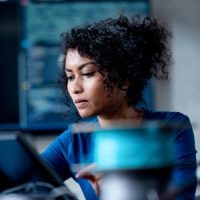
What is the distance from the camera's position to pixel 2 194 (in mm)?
1434

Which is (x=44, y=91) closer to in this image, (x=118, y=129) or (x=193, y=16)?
(x=193, y=16)

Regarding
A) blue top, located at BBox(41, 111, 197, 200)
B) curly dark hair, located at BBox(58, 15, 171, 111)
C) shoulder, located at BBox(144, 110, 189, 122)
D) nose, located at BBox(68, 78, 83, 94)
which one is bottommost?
blue top, located at BBox(41, 111, 197, 200)

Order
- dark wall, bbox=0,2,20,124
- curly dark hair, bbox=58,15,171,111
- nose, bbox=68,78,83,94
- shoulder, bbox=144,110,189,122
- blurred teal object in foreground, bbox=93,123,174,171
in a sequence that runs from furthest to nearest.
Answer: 1. dark wall, bbox=0,2,20,124
2. shoulder, bbox=144,110,189,122
3. curly dark hair, bbox=58,15,171,111
4. nose, bbox=68,78,83,94
5. blurred teal object in foreground, bbox=93,123,174,171

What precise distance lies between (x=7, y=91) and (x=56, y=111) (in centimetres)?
39

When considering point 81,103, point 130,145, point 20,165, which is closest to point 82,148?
point 81,103

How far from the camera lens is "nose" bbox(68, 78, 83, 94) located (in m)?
1.74

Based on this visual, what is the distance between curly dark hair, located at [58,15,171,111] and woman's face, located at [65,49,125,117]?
0.02m

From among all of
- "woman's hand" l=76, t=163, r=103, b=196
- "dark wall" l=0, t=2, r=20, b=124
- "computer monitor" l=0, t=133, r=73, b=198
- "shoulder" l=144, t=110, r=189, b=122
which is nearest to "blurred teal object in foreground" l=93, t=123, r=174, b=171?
"woman's hand" l=76, t=163, r=103, b=196

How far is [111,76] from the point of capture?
185 centimetres

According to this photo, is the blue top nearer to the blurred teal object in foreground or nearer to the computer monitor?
the computer monitor

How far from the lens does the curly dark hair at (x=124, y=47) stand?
6.06 feet

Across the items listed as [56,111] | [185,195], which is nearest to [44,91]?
[56,111]

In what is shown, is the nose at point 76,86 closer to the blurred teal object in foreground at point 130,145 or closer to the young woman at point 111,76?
the young woman at point 111,76

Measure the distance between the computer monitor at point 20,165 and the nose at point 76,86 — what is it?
1.09 feet
